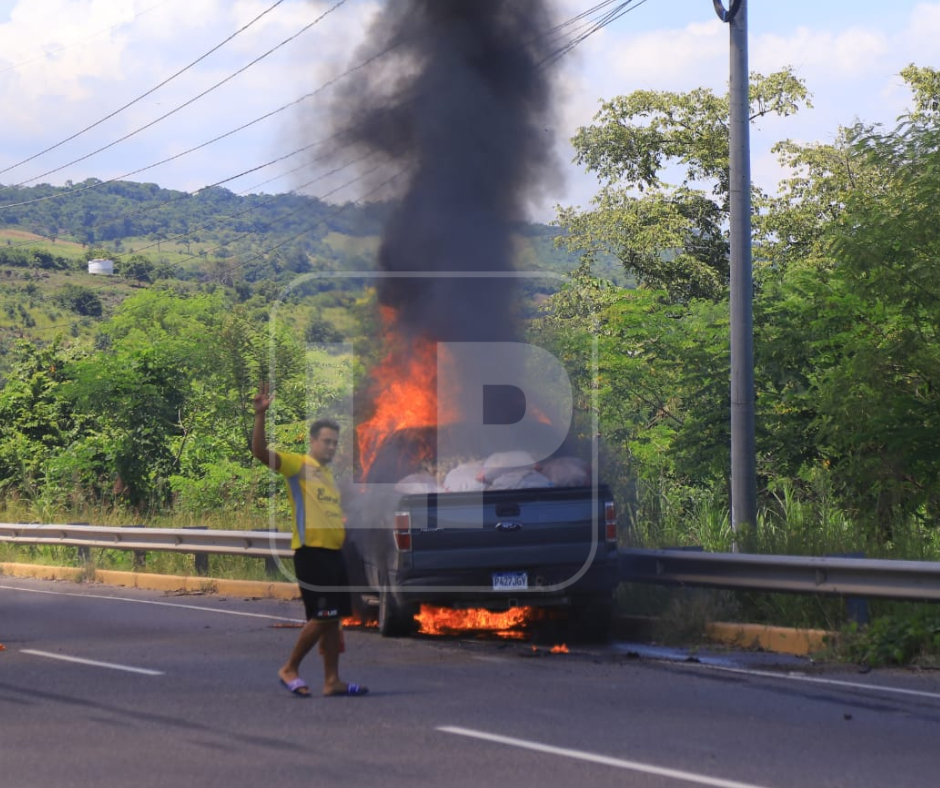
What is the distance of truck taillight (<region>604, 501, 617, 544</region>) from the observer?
1166 cm

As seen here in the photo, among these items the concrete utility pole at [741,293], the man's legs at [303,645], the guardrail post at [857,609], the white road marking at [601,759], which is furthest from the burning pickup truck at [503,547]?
the white road marking at [601,759]

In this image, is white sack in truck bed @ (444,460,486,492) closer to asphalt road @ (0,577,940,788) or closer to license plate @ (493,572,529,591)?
license plate @ (493,572,529,591)

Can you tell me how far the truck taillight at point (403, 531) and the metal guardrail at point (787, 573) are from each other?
7.04ft

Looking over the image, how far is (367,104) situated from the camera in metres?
18.8

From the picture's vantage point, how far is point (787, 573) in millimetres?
→ 11156

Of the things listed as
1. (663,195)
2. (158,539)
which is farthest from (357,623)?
(663,195)

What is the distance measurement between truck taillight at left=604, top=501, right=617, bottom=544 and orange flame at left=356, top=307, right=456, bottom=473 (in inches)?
92.2

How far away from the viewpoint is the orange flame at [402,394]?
1345cm

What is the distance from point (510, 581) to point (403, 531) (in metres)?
0.97

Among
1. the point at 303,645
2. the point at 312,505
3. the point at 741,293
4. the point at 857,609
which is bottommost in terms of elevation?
the point at 303,645

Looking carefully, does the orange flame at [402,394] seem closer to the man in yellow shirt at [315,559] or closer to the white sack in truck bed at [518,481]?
the white sack in truck bed at [518,481]

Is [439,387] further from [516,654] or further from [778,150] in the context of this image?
[778,150]

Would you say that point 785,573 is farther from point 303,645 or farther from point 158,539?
point 158,539

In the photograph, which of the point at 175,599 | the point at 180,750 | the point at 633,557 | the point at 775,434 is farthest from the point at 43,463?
the point at 180,750
